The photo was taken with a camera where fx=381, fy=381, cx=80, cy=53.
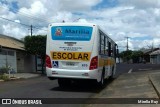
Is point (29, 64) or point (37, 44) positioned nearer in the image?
point (37, 44)

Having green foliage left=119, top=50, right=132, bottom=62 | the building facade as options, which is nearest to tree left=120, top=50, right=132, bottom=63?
green foliage left=119, top=50, right=132, bottom=62

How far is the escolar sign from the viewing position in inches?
680

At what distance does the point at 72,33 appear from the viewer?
1755 centimetres

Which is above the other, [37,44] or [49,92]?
[37,44]

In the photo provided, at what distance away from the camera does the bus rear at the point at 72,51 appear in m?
17.2

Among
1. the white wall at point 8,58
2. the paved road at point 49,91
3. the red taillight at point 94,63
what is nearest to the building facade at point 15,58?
the white wall at point 8,58

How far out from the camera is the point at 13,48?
40.0m

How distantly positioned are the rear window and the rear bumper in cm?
148

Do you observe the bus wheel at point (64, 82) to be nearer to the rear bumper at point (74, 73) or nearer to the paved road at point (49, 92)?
Result: the paved road at point (49, 92)

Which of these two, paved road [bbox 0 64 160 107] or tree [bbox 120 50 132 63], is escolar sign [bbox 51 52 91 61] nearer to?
paved road [bbox 0 64 160 107]

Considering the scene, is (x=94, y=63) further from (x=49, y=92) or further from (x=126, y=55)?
(x=126, y=55)

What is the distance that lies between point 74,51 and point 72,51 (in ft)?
0.30

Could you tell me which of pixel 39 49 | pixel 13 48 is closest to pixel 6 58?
pixel 13 48

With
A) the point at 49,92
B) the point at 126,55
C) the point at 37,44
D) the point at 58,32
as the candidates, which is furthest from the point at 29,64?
the point at 126,55
